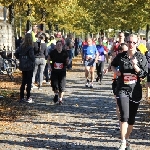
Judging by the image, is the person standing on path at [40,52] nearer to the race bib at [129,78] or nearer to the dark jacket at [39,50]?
the dark jacket at [39,50]

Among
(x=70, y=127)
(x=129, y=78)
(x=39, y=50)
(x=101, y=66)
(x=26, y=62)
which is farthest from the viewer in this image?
(x=101, y=66)

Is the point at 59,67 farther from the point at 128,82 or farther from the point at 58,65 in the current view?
the point at 128,82

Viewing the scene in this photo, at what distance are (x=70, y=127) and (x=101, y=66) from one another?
8972mm

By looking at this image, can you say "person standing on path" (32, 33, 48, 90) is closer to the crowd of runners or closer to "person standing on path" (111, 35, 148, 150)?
the crowd of runners

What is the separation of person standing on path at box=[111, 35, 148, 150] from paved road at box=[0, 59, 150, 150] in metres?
0.67

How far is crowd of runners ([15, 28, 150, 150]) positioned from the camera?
7276 millimetres

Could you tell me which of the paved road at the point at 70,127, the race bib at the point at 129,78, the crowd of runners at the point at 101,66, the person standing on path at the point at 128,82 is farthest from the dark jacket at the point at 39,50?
the race bib at the point at 129,78

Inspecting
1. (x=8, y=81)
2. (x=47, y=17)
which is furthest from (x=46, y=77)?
(x=47, y=17)

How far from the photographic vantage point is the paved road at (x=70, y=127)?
7.84 meters

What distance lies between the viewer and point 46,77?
57.6 ft

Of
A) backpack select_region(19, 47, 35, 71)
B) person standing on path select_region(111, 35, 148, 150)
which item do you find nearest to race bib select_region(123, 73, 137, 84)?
person standing on path select_region(111, 35, 148, 150)

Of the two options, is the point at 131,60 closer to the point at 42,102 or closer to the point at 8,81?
the point at 42,102

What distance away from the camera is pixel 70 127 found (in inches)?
368

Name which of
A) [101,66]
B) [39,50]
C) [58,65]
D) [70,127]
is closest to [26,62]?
[58,65]
